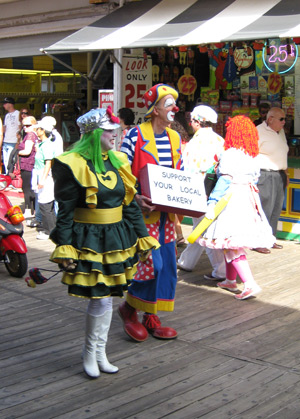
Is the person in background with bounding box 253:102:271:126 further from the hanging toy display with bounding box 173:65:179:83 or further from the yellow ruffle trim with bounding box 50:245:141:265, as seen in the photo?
the yellow ruffle trim with bounding box 50:245:141:265

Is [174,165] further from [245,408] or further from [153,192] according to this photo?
[245,408]

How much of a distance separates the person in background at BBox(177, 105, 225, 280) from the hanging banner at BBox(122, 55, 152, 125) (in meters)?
3.10

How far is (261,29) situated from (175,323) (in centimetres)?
351

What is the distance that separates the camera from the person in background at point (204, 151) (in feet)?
22.7

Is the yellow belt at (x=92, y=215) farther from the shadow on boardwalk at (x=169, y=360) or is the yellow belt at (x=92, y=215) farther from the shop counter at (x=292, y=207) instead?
the shop counter at (x=292, y=207)

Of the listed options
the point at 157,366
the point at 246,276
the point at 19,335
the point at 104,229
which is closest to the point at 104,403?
the point at 157,366

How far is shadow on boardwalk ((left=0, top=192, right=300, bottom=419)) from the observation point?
13.2 ft

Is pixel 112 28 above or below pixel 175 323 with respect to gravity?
above

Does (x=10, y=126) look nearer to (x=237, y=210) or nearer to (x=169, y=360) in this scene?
(x=237, y=210)

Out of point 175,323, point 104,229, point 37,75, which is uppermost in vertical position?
point 37,75

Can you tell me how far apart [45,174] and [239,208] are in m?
3.22

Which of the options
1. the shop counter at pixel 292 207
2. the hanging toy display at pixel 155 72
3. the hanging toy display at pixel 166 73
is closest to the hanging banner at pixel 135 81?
the hanging toy display at pixel 155 72

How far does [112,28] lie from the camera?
9367 mm

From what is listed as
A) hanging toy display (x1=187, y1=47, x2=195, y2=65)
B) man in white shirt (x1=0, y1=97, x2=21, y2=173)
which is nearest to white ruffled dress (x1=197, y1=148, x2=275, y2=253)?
hanging toy display (x1=187, y1=47, x2=195, y2=65)
